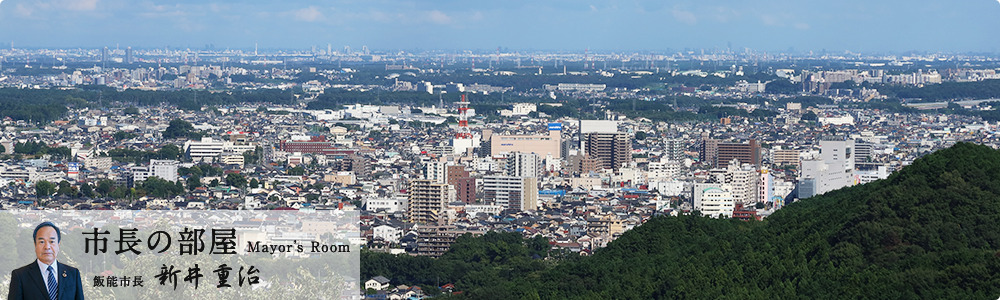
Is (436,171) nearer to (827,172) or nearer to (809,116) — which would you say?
(827,172)

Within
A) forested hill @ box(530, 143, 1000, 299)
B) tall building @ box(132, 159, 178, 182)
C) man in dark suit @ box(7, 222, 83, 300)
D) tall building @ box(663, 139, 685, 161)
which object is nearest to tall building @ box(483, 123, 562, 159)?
tall building @ box(663, 139, 685, 161)

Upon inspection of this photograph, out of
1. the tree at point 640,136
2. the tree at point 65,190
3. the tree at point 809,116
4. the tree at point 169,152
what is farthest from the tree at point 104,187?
the tree at point 809,116

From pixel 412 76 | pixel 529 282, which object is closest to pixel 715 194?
pixel 529 282

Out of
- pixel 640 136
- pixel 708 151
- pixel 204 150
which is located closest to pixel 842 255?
pixel 708 151

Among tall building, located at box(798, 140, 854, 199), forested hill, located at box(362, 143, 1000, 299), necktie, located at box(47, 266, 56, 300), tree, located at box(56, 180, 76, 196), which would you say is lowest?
tree, located at box(56, 180, 76, 196)

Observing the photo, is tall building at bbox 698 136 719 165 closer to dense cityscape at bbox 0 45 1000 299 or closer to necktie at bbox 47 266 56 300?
dense cityscape at bbox 0 45 1000 299
